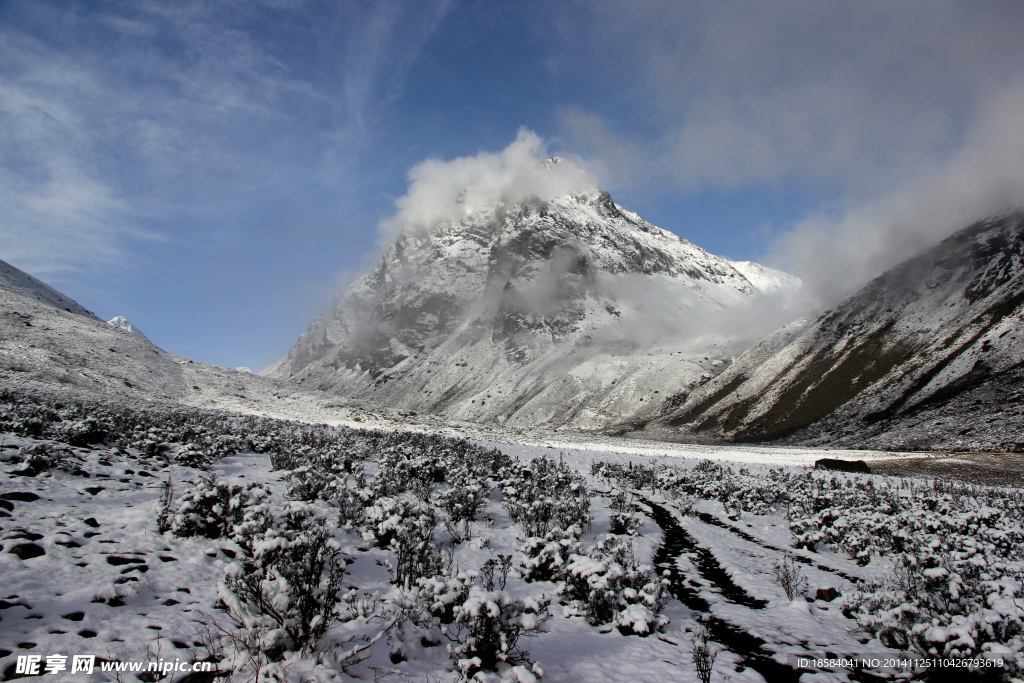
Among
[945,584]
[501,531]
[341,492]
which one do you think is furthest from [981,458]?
[341,492]

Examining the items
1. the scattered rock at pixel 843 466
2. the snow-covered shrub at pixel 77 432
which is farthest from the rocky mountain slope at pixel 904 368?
the snow-covered shrub at pixel 77 432

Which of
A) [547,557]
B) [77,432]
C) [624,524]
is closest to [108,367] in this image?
[77,432]

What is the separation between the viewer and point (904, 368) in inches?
2650

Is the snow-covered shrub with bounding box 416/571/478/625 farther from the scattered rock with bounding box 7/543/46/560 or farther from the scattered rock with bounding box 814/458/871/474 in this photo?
the scattered rock with bounding box 814/458/871/474

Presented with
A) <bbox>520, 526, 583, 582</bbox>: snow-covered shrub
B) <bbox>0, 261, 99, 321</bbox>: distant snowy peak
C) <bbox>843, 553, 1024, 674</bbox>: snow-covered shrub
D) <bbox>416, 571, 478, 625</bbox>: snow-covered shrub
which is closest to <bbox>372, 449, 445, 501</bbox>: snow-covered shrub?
<bbox>520, 526, 583, 582</bbox>: snow-covered shrub

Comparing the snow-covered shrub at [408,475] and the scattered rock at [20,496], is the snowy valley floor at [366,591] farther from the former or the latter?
the snow-covered shrub at [408,475]

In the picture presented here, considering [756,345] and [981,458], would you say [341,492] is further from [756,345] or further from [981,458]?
[756,345]

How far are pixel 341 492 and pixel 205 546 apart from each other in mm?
3857

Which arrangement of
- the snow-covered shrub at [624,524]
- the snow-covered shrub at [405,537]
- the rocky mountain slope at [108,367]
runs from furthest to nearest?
the rocky mountain slope at [108,367]
the snow-covered shrub at [624,524]
the snow-covered shrub at [405,537]

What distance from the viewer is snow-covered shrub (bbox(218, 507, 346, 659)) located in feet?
17.3

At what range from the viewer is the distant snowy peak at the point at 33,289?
50250mm

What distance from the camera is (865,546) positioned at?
488 inches

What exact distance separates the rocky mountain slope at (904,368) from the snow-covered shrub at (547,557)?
181ft

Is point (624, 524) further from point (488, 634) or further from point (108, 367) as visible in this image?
point (108, 367)
